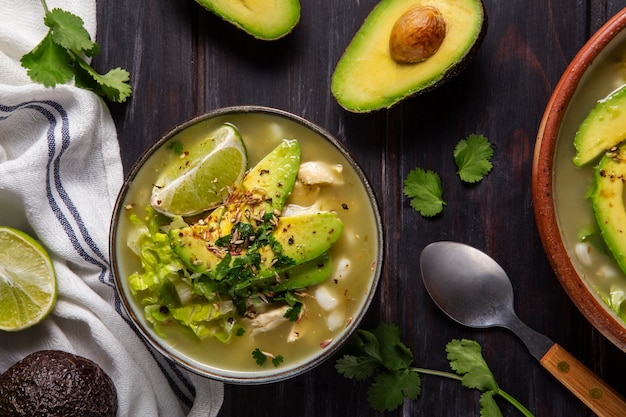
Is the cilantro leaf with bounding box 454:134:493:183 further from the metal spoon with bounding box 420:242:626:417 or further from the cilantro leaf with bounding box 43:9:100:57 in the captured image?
the cilantro leaf with bounding box 43:9:100:57

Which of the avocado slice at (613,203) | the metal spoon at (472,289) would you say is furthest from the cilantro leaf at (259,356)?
the avocado slice at (613,203)

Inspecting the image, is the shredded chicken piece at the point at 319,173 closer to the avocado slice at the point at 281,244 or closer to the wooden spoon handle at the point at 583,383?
the avocado slice at the point at 281,244

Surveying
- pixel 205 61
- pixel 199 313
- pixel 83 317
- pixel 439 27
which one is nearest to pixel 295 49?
pixel 205 61

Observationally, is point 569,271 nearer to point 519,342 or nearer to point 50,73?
point 519,342

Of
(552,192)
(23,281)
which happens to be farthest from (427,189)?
(23,281)

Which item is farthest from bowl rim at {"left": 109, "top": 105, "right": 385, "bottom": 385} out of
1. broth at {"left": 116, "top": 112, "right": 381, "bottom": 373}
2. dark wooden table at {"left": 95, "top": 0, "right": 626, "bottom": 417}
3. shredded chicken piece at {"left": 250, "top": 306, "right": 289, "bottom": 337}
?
dark wooden table at {"left": 95, "top": 0, "right": 626, "bottom": 417}

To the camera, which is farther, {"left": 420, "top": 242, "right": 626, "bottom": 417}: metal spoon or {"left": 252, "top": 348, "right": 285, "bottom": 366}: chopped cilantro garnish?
{"left": 420, "top": 242, "right": 626, "bottom": 417}: metal spoon
